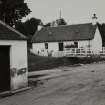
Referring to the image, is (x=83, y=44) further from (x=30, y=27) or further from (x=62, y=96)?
(x=30, y=27)

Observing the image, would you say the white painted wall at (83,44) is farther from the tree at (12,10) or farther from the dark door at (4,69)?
the dark door at (4,69)

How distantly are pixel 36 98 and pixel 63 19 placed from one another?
81840 millimetres

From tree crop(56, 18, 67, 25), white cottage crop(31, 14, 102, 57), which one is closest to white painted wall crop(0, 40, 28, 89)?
white cottage crop(31, 14, 102, 57)

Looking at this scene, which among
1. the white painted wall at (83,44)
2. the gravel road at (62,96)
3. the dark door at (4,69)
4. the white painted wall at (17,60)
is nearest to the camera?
the gravel road at (62,96)

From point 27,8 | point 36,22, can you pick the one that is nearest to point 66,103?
point 27,8

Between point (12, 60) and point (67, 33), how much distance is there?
103 ft

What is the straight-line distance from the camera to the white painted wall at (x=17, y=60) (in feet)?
43.1

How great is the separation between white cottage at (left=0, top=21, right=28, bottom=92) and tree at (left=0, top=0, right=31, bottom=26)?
2328 cm

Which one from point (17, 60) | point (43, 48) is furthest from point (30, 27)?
point (17, 60)

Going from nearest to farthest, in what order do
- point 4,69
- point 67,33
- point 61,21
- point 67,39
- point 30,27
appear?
1. point 4,69
2. point 67,39
3. point 67,33
4. point 30,27
5. point 61,21

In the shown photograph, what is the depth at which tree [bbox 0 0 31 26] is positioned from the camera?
122ft

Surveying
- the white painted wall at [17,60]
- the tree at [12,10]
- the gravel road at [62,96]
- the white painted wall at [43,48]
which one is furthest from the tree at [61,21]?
the gravel road at [62,96]

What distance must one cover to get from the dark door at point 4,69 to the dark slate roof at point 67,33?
28.6m

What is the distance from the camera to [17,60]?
13570 mm
